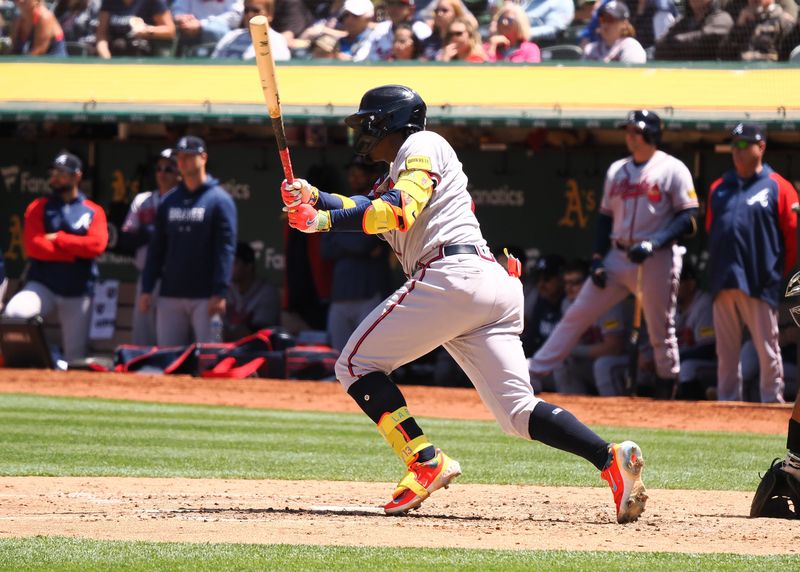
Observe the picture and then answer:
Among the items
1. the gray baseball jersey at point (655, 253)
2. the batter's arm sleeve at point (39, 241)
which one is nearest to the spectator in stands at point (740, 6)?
the gray baseball jersey at point (655, 253)

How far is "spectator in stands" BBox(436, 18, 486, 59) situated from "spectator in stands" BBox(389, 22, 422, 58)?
0.32m

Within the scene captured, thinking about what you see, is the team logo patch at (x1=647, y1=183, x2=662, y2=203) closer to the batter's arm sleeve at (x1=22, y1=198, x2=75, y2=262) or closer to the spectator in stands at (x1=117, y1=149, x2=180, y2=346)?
the spectator in stands at (x1=117, y1=149, x2=180, y2=346)

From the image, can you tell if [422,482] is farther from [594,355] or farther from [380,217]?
[594,355]

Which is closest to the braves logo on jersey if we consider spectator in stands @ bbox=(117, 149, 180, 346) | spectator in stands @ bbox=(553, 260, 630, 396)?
spectator in stands @ bbox=(553, 260, 630, 396)

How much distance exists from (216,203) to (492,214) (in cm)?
276

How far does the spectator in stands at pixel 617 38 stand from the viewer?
38.0 ft

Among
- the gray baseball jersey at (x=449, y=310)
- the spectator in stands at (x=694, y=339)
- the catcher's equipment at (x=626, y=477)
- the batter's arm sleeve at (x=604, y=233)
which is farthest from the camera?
the spectator in stands at (x=694, y=339)

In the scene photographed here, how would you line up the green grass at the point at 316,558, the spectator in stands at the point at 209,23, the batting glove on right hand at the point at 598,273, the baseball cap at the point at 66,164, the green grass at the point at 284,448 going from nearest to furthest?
the green grass at the point at 316,558, the green grass at the point at 284,448, the batting glove on right hand at the point at 598,273, the baseball cap at the point at 66,164, the spectator in stands at the point at 209,23

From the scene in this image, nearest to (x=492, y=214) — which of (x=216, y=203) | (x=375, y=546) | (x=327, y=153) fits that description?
(x=327, y=153)

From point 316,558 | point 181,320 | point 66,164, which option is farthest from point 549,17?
point 316,558

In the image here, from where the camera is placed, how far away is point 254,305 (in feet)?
41.1

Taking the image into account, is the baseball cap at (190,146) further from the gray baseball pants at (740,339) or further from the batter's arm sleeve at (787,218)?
the batter's arm sleeve at (787,218)

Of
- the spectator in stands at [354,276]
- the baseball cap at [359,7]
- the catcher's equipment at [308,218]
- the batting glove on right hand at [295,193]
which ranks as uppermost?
the batting glove on right hand at [295,193]

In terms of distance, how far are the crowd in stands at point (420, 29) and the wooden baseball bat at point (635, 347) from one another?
232 cm
